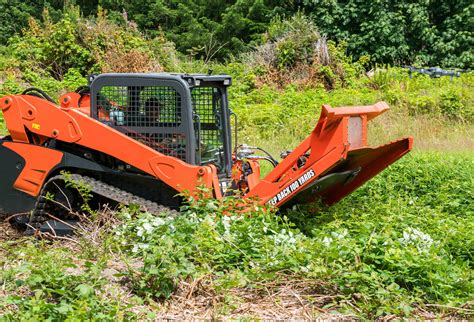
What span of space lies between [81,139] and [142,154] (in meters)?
0.73

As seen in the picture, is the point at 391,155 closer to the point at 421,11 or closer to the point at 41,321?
the point at 41,321

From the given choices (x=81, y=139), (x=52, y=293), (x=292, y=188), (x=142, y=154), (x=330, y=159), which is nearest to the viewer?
(x=52, y=293)

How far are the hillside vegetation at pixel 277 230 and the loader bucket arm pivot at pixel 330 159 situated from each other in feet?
1.00

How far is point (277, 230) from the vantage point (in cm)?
682

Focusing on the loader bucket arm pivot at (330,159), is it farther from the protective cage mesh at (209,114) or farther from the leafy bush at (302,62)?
the leafy bush at (302,62)

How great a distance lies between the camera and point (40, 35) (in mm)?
19844

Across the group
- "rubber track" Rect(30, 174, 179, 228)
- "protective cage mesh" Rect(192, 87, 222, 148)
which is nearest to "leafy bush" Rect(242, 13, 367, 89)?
"protective cage mesh" Rect(192, 87, 222, 148)

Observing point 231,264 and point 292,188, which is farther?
point 292,188

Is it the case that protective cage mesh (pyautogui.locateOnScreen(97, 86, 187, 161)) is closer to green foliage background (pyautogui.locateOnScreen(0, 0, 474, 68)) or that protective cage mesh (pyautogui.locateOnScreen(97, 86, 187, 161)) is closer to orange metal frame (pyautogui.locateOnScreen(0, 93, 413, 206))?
orange metal frame (pyautogui.locateOnScreen(0, 93, 413, 206))

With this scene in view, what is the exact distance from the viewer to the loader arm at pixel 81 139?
7527mm

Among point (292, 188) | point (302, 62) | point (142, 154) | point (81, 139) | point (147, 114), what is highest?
point (147, 114)

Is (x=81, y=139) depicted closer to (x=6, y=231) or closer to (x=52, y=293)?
(x=6, y=231)

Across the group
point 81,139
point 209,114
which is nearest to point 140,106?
point 81,139

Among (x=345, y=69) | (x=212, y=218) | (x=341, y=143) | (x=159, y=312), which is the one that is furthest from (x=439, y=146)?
(x=159, y=312)
